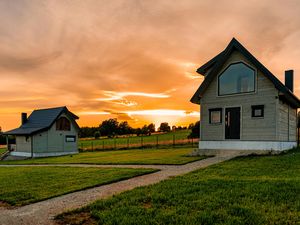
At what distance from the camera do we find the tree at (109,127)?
94.6 m

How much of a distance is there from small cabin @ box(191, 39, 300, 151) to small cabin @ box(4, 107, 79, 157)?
24100mm

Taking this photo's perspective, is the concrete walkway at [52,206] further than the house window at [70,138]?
Result: No

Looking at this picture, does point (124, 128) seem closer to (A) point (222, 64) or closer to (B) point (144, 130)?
(B) point (144, 130)

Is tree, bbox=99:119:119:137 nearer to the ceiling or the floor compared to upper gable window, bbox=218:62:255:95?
nearer to the floor

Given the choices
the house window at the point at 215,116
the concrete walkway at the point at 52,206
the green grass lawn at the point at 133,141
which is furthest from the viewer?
the green grass lawn at the point at 133,141

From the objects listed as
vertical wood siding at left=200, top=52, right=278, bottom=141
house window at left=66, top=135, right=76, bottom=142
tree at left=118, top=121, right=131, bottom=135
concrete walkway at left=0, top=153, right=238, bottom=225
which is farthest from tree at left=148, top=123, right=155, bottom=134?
concrete walkway at left=0, top=153, right=238, bottom=225

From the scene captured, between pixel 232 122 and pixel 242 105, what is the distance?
4.25 feet

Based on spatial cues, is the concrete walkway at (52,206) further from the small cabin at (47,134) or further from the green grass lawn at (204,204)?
the small cabin at (47,134)

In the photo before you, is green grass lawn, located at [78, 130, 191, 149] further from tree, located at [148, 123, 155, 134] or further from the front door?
tree, located at [148, 123, 155, 134]

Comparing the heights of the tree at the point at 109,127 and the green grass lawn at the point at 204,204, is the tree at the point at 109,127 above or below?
below

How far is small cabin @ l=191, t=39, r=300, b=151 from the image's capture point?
15.1 m

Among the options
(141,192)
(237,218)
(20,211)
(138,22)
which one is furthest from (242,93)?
(20,211)

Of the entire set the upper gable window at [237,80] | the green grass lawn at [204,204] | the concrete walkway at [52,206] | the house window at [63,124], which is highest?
the upper gable window at [237,80]

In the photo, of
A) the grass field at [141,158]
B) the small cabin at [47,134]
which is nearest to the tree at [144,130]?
the small cabin at [47,134]
